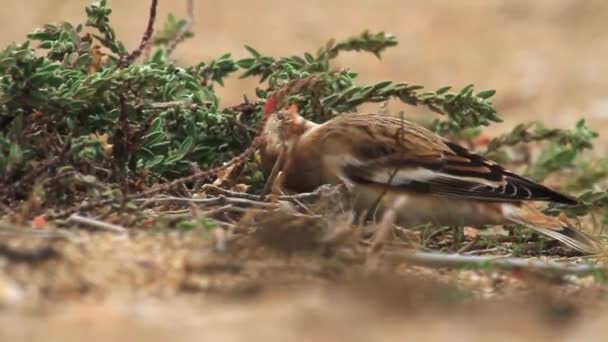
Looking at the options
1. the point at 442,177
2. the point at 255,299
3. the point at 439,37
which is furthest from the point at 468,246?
the point at 439,37

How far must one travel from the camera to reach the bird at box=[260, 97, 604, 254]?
4.80 metres

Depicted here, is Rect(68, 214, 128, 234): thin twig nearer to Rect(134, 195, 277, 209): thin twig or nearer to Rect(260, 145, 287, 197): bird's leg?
Rect(134, 195, 277, 209): thin twig

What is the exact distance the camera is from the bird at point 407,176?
15.7 ft

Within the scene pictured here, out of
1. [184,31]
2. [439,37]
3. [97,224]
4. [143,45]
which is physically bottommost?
[97,224]

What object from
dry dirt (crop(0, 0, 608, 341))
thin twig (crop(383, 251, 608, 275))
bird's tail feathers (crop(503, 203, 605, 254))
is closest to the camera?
dry dirt (crop(0, 0, 608, 341))

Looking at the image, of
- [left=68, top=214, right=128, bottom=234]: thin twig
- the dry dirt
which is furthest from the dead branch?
[left=68, top=214, right=128, bottom=234]: thin twig

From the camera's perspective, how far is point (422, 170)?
4836 millimetres

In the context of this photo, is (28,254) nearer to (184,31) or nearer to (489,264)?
(489,264)

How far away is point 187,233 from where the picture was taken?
3789mm

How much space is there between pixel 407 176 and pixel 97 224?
133 cm

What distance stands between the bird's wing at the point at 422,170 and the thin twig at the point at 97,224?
115 cm

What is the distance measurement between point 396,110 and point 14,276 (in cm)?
510

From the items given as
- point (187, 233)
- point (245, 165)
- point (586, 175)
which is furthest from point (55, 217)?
point (586, 175)

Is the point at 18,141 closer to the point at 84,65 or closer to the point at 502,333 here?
the point at 84,65
